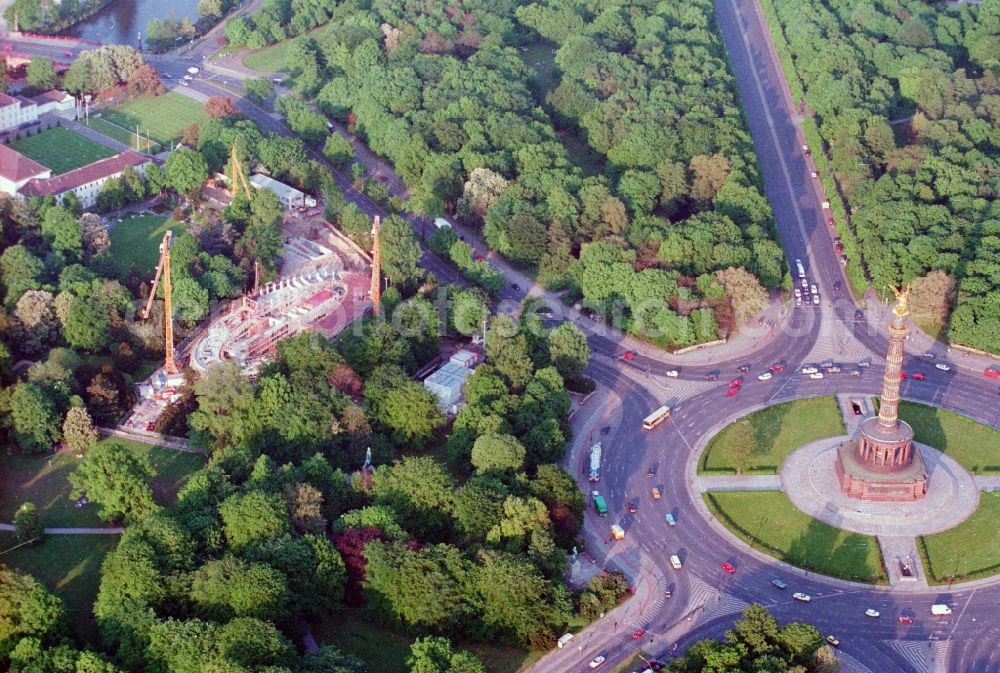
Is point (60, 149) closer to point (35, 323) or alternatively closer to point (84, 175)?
point (84, 175)

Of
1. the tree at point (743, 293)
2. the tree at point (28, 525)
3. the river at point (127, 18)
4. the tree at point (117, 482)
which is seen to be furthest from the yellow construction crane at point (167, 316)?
the river at point (127, 18)

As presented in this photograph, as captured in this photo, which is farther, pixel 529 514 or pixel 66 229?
pixel 66 229

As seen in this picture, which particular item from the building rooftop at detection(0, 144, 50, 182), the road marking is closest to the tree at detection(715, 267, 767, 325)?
the road marking

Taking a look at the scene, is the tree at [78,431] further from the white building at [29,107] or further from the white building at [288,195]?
the white building at [29,107]

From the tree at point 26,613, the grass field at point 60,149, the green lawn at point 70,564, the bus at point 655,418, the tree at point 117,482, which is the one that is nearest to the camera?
the tree at point 26,613

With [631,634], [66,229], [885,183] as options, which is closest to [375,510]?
[631,634]

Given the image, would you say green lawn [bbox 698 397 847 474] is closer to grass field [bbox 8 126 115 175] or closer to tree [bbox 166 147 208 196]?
tree [bbox 166 147 208 196]

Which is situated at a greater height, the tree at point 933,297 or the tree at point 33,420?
the tree at point 933,297

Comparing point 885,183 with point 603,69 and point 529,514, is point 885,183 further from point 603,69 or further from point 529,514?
point 529,514
